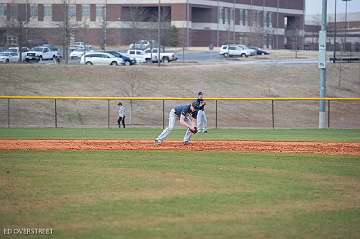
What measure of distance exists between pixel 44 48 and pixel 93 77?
18.0m

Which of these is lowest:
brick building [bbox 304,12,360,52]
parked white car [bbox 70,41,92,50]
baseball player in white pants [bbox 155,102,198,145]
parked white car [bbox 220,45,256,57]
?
baseball player in white pants [bbox 155,102,198,145]

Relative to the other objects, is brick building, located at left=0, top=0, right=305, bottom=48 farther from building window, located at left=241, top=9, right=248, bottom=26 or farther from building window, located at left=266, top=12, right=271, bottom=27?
building window, located at left=266, top=12, right=271, bottom=27

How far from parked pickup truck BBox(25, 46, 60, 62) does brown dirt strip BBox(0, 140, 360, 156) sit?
1612 inches

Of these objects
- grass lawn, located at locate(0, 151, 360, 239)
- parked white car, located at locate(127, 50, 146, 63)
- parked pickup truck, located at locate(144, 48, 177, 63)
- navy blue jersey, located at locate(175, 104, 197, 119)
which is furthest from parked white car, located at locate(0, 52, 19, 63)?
grass lawn, located at locate(0, 151, 360, 239)

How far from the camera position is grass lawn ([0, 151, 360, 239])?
12562 mm

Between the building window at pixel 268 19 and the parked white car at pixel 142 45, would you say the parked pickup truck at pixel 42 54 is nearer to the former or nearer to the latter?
the parked white car at pixel 142 45

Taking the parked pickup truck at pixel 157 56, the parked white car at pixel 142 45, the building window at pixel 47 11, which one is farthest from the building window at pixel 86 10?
the parked pickup truck at pixel 157 56

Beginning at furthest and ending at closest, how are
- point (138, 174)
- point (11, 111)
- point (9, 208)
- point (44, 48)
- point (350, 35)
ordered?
point (350, 35) < point (44, 48) < point (11, 111) < point (138, 174) < point (9, 208)

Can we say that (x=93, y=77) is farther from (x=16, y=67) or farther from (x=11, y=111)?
(x=11, y=111)

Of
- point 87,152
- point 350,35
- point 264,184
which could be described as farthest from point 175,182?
point 350,35

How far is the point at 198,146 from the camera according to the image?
26.2m

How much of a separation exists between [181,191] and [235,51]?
215 ft

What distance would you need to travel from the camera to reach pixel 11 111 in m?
46.7

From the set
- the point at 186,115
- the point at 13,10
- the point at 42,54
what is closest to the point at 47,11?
the point at 13,10
